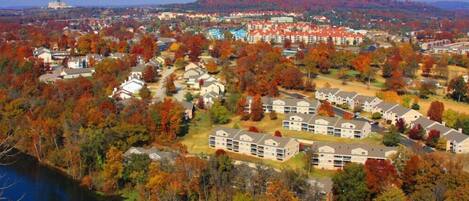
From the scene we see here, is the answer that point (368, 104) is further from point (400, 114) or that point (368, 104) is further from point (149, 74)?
point (149, 74)

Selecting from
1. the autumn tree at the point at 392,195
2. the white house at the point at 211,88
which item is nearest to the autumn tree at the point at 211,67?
the white house at the point at 211,88

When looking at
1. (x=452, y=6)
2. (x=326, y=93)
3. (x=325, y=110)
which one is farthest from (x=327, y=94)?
(x=452, y=6)

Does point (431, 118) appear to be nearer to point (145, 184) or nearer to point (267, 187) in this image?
point (267, 187)

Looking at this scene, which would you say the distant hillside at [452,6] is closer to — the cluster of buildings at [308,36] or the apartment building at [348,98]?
the cluster of buildings at [308,36]

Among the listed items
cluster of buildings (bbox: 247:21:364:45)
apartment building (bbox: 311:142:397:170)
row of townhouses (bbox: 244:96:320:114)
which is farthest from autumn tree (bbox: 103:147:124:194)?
cluster of buildings (bbox: 247:21:364:45)

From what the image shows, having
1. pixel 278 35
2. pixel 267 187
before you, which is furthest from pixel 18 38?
pixel 267 187

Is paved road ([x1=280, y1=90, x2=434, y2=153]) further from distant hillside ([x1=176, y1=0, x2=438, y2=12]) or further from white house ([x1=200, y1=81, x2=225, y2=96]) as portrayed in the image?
distant hillside ([x1=176, y1=0, x2=438, y2=12])
